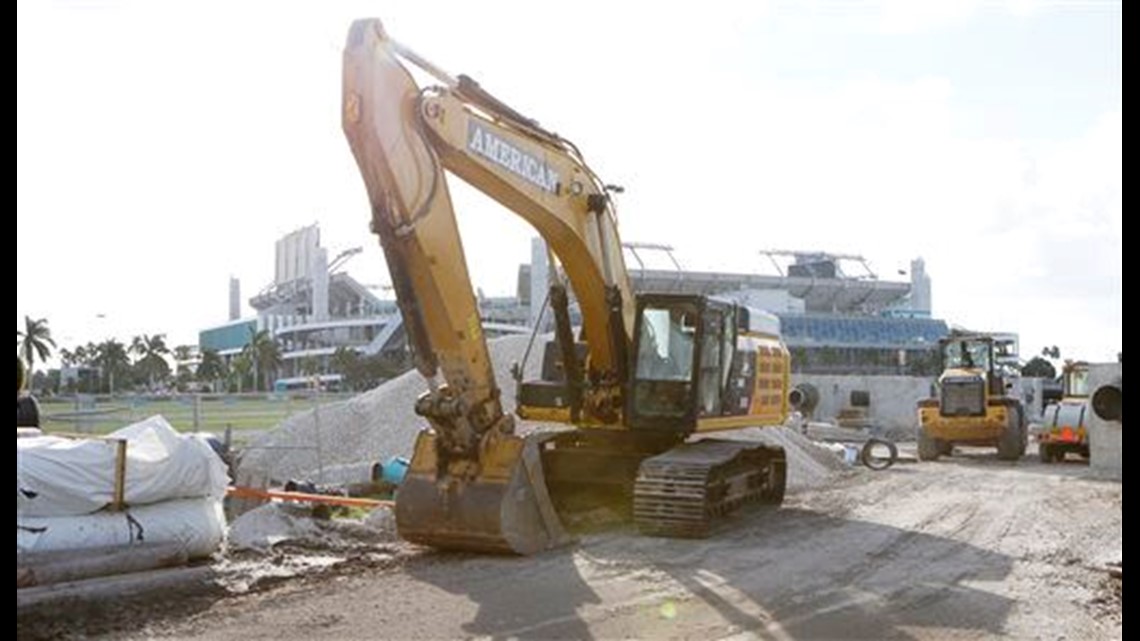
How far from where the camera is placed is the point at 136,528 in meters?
8.67

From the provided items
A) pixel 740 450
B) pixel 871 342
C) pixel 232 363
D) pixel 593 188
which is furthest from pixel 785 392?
pixel 232 363

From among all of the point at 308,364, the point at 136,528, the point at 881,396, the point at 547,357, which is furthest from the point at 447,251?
the point at 308,364

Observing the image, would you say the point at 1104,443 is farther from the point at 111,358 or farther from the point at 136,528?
the point at 111,358

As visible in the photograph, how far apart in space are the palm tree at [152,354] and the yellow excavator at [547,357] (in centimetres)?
9629

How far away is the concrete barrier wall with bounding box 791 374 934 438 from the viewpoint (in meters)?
40.3

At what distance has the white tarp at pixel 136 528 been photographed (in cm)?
807

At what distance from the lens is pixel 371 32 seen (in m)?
9.33

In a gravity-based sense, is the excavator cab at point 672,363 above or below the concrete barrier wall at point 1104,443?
above

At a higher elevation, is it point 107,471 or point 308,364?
point 308,364

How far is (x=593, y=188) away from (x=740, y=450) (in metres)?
3.35

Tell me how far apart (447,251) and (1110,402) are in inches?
210

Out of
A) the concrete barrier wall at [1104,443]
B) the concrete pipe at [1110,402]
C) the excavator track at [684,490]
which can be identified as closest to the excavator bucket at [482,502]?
the excavator track at [684,490]

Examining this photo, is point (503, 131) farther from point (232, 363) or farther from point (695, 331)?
point (232, 363)

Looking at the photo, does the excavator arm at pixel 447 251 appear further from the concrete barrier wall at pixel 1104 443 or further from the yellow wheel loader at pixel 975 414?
the yellow wheel loader at pixel 975 414
